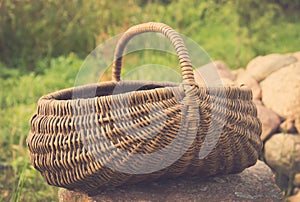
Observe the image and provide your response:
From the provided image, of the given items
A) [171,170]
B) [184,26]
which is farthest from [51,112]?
[184,26]

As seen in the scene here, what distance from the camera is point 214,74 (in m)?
3.37

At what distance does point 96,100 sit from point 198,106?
35cm

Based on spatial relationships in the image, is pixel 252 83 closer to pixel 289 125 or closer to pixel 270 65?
pixel 270 65

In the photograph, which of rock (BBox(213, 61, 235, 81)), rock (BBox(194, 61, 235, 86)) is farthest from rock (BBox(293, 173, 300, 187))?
rock (BBox(213, 61, 235, 81))

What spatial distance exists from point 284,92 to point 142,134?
158cm

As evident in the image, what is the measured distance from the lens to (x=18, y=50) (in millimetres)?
5277

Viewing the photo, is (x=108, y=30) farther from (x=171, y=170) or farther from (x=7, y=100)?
(x=171, y=170)

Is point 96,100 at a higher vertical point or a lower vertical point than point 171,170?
higher

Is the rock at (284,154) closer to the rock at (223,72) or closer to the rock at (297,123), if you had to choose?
the rock at (297,123)

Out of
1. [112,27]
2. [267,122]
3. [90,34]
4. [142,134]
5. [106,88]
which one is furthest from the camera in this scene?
[112,27]

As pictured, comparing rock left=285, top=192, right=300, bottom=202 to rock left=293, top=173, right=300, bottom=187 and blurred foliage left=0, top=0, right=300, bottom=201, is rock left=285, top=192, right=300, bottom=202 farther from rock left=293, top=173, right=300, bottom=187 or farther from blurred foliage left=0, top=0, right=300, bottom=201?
blurred foliage left=0, top=0, right=300, bottom=201

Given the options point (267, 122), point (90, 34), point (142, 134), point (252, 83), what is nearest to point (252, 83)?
point (252, 83)

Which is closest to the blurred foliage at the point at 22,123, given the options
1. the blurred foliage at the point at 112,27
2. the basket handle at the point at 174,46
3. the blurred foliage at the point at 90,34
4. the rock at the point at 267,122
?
the blurred foliage at the point at 90,34

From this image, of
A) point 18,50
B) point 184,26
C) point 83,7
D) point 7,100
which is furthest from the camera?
point 184,26
